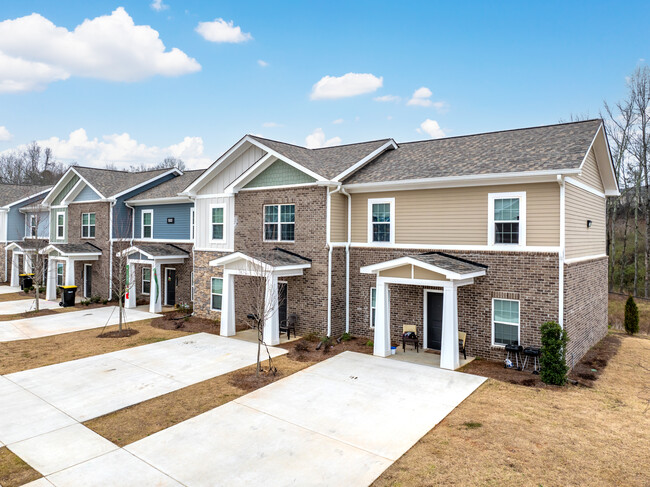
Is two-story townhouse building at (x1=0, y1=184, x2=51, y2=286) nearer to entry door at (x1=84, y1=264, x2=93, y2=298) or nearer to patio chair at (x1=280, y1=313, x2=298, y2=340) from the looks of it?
entry door at (x1=84, y1=264, x2=93, y2=298)

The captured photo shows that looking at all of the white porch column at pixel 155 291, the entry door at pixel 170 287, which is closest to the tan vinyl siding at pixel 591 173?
the white porch column at pixel 155 291

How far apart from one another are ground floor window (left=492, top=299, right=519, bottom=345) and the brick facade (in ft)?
4.24

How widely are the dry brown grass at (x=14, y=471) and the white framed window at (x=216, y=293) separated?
1165 centimetres

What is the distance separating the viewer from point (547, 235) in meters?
11.4

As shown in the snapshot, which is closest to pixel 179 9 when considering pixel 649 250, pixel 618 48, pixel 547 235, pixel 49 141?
pixel 547 235

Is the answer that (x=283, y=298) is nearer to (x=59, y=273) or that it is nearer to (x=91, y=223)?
(x=91, y=223)

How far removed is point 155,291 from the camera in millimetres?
20719

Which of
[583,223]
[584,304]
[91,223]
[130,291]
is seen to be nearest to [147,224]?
[130,291]

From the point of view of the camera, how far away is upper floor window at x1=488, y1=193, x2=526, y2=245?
11.8 m

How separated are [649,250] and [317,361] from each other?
1266 inches

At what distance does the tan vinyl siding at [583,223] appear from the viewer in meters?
12.0

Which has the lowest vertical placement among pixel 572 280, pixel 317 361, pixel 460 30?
pixel 317 361

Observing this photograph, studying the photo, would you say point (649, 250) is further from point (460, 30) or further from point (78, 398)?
point (78, 398)

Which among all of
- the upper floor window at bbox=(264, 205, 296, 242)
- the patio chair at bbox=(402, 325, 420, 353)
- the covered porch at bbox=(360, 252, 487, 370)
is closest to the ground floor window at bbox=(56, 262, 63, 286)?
the upper floor window at bbox=(264, 205, 296, 242)
